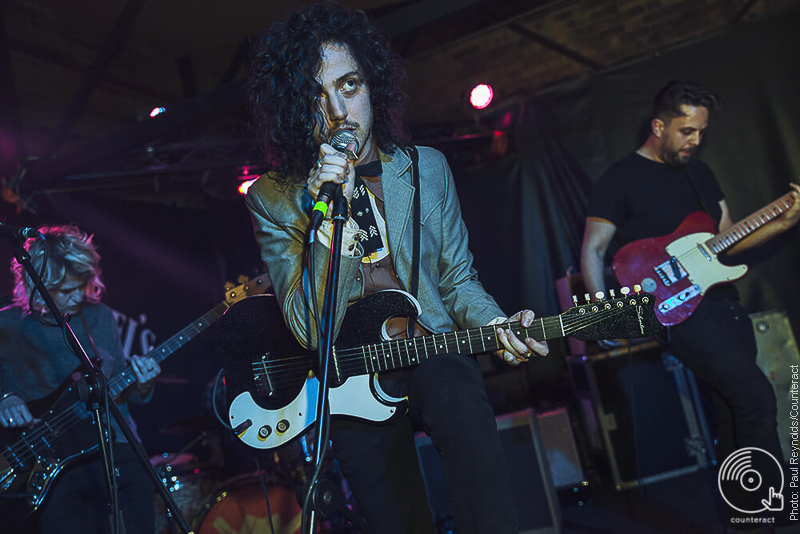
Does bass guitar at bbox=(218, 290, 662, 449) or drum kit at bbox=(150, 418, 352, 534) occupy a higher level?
bass guitar at bbox=(218, 290, 662, 449)

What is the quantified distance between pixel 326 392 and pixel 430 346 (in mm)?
745

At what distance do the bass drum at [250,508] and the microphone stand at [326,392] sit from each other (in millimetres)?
2584

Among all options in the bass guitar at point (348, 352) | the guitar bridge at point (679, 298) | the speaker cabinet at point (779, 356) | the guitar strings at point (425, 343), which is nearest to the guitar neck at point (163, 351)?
the bass guitar at point (348, 352)

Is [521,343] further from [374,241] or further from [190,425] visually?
[190,425]

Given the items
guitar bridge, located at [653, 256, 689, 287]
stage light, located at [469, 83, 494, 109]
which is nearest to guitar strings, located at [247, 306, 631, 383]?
guitar bridge, located at [653, 256, 689, 287]

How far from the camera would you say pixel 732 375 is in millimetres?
3076

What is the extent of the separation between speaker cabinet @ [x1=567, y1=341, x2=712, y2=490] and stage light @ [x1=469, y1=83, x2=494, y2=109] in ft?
9.16

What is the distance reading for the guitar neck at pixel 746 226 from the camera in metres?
3.68

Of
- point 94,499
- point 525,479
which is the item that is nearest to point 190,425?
point 94,499

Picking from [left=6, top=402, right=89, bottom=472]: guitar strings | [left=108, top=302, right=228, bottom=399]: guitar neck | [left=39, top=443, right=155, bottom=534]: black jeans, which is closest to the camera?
[left=39, top=443, right=155, bottom=534]: black jeans

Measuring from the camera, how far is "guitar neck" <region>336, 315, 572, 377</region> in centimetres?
208

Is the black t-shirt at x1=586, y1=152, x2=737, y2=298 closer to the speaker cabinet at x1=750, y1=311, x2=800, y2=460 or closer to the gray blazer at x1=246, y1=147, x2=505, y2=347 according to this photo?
the speaker cabinet at x1=750, y1=311, x2=800, y2=460

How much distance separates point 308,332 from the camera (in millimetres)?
2023

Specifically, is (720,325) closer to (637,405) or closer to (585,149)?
(637,405)
